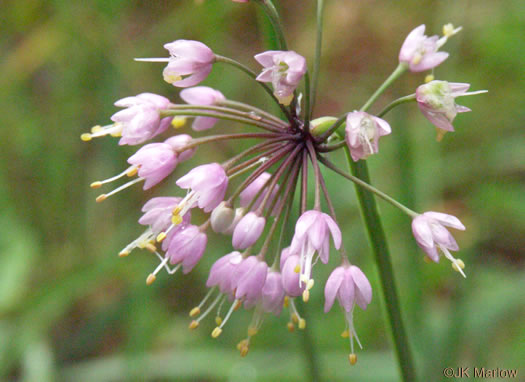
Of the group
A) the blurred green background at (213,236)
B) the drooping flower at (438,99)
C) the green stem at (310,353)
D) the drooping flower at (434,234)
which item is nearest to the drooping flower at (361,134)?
the drooping flower at (438,99)

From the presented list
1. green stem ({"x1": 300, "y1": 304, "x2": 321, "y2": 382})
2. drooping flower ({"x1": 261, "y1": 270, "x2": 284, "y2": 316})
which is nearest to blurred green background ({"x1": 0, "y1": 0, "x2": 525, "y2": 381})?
green stem ({"x1": 300, "y1": 304, "x2": 321, "y2": 382})

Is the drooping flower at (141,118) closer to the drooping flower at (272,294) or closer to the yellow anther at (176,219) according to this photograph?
the yellow anther at (176,219)

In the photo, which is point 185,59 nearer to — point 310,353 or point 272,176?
point 272,176

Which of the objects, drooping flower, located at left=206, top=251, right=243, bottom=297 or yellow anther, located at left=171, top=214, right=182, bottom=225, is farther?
drooping flower, located at left=206, top=251, right=243, bottom=297

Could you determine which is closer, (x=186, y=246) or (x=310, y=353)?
(x=186, y=246)

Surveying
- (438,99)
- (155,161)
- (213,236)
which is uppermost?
(438,99)

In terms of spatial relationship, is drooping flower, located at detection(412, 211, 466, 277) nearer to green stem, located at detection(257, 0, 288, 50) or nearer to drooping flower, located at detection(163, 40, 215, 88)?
green stem, located at detection(257, 0, 288, 50)

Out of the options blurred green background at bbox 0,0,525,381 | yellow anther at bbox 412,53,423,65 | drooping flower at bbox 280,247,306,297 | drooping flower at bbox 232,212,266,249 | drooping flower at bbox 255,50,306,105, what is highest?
drooping flower at bbox 255,50,306,105

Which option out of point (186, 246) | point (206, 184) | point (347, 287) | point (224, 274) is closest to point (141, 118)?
point (206, 184)
